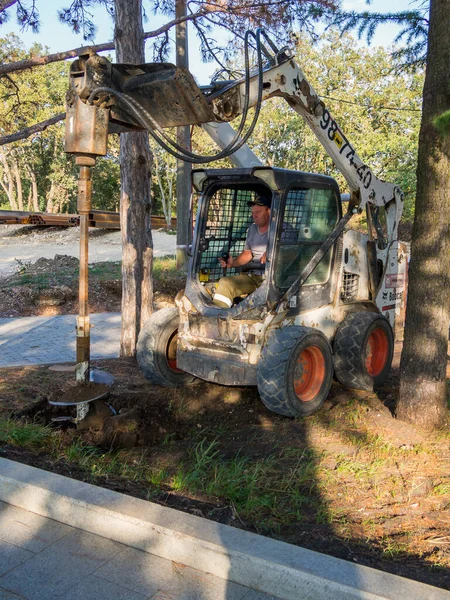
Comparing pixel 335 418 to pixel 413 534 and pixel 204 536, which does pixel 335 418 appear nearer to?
pixel 413 534

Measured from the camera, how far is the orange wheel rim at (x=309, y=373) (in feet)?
19.1

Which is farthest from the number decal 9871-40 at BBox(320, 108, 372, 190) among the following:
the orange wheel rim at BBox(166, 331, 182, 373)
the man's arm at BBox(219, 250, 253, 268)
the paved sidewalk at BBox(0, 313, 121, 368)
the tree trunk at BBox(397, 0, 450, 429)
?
the paved sidewalk at BBox(0, 313, 121, 368)

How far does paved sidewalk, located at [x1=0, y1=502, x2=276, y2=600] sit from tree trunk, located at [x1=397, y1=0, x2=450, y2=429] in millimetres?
2955

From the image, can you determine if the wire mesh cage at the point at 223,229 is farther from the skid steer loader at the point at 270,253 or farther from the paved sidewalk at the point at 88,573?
the paved sidewalk at the point at 88,573

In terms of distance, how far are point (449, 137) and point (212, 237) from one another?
277 centimetres

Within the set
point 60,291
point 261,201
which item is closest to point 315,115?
point 261,201

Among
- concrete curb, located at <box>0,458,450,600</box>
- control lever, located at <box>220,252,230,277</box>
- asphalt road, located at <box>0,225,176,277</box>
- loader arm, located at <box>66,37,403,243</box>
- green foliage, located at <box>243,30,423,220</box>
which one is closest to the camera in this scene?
concrete curb, located at <box>0,458,450,600</box>

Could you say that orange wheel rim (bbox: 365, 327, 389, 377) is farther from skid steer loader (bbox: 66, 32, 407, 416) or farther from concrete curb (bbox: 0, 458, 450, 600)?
concrete curb (bbox: 0, 458, 450, 600)

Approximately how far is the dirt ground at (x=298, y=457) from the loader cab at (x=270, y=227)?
1.12 metres

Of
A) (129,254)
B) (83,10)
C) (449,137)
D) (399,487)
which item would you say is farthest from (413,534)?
(83,10)

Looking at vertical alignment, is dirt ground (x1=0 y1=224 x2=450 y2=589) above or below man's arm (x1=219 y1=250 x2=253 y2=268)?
below

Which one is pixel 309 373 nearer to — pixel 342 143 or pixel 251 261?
pixel 251 261

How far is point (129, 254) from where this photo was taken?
795 centimetres

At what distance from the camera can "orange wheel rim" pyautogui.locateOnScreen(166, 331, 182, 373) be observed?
6695mm
